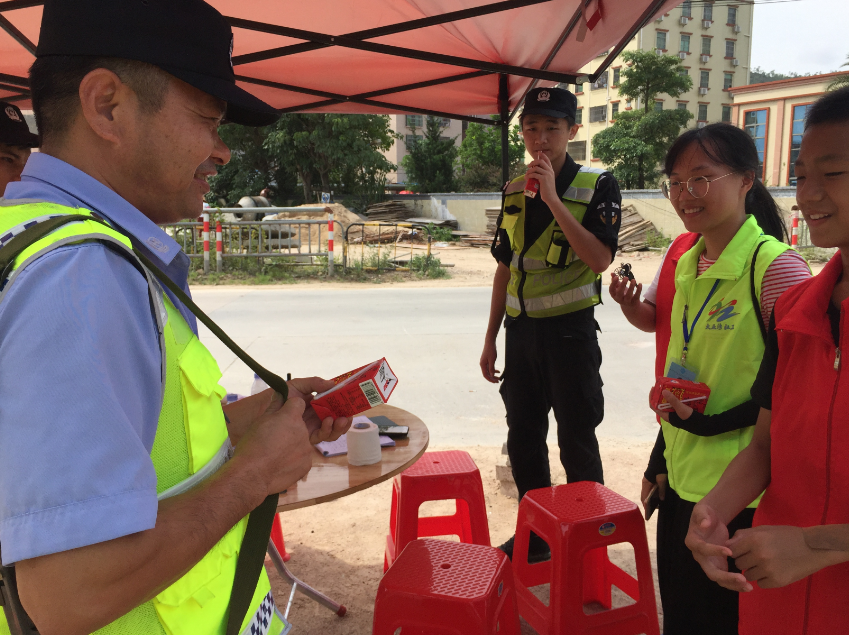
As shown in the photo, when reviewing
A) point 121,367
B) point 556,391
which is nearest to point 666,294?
point 556,391

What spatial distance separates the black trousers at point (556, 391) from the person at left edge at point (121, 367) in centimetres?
193

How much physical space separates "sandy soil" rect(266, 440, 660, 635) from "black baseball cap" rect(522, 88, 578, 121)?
2.16m

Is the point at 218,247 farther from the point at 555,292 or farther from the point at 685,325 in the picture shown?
the point at 685,325

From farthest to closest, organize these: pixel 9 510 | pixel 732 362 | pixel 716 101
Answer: pixel 716 101
pixel 732 362
pixel 9 510

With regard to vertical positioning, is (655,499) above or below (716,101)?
below

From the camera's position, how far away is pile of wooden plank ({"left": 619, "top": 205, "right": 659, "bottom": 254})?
19078mm

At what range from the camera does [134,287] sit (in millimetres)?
800

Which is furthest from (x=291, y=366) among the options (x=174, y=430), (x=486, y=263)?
(x=486, y=263)

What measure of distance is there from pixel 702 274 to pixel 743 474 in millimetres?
710

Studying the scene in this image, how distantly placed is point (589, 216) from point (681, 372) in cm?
113

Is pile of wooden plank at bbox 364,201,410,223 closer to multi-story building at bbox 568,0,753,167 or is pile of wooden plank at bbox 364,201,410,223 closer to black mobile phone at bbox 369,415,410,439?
black mobile phone at bbox 369,415,410,439

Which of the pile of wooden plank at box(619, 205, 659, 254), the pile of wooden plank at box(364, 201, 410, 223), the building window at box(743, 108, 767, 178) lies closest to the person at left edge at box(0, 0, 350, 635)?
the pile of wooden plank at box(619, 205, 659, 254)

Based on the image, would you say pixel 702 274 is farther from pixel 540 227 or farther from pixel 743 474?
pixel 540 227

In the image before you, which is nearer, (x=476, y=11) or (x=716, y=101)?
(x=476, y=11)
